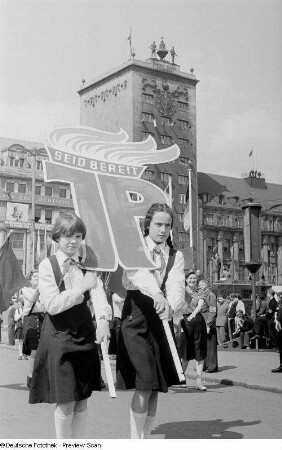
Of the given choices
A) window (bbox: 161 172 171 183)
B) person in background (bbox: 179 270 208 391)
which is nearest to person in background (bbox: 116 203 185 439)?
person in background (bbox: 179 270 208 391)

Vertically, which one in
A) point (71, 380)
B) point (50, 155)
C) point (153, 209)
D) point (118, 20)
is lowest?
point (71, 380)

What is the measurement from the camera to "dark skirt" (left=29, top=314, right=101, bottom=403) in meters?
4.37

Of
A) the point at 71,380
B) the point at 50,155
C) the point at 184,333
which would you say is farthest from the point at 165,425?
the point at 184,333

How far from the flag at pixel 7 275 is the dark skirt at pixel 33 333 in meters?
0.59

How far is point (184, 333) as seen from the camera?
10.1 metres

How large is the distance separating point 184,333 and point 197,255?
57313mm

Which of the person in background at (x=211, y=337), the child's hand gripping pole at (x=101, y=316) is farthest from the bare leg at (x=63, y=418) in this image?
the person in background at (x=211, y=337)

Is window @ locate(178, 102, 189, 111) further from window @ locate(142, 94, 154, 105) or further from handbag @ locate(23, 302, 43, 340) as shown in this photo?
handbag @ locate(23, 302, 43, 340)

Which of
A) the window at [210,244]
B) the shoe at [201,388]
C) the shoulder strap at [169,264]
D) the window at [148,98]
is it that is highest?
the window at [148,98]

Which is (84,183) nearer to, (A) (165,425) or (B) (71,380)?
(B) (71,380)

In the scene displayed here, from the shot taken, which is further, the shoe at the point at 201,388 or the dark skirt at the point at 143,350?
the shoe at the point at 201,388

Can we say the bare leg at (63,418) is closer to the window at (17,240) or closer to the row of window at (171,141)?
the window at (17,240)

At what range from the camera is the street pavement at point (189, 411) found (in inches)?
234

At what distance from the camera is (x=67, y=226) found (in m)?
4.58
